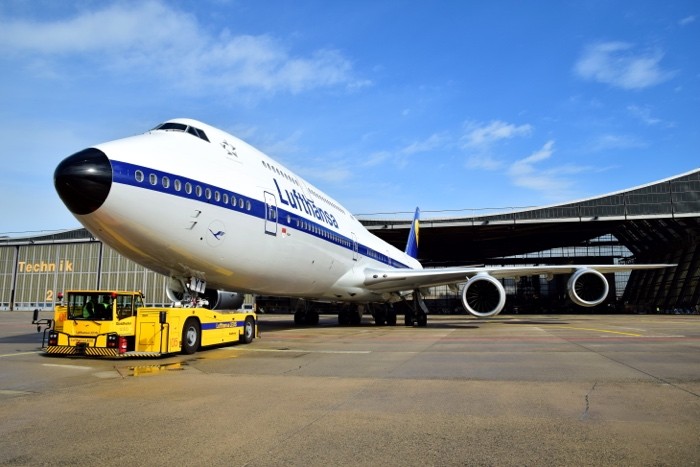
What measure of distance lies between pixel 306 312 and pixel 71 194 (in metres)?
17.2

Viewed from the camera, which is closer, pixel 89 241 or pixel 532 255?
pixel 89 241

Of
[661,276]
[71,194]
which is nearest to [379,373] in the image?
[71,194]

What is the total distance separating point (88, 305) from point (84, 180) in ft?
11.5

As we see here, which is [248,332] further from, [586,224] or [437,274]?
[586,224]

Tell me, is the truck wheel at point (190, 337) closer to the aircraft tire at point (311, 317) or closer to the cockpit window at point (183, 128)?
the cockpit window at point (183, 128)

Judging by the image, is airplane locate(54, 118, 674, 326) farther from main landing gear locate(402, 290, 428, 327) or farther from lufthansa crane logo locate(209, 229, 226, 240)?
main landing gear locate(402, 290, 428, 327)

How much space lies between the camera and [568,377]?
26.3 ft

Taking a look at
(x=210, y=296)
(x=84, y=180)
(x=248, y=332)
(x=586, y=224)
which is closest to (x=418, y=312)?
(x=248, y=332)

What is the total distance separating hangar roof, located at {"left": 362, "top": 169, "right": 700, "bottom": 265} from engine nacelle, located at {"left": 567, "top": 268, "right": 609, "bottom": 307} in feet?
75.7

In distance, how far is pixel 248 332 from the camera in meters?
14.7

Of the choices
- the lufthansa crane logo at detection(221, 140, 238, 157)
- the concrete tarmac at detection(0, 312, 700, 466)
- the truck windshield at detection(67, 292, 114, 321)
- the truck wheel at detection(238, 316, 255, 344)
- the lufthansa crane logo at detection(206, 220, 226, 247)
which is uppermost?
the lufthansa crane logo at detection(221, 140, 238, 157)

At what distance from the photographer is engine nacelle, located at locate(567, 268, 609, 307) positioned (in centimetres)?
2125

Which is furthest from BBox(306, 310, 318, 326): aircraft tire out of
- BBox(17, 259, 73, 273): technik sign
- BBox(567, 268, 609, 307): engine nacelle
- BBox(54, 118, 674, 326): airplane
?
BBox(17, 259, 73, 273): technik sign

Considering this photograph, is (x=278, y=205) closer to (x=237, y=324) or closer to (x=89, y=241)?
(x=237, y=324)
